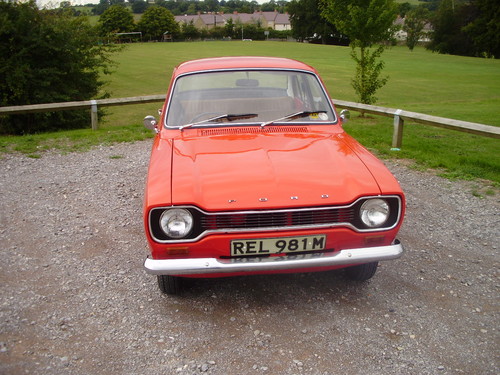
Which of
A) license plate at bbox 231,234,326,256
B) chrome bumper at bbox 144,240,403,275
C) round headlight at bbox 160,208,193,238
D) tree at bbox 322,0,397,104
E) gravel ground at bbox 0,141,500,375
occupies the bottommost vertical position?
gravel ground at bbox 0,141,500,375

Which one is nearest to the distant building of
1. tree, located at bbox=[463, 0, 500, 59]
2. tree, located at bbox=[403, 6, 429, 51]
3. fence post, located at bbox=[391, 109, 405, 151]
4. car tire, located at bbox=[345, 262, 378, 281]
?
tree, located at bbox=[403, 6, 429, 51]

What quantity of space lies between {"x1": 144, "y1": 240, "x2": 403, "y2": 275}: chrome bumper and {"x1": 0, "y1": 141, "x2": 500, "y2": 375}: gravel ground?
496mm

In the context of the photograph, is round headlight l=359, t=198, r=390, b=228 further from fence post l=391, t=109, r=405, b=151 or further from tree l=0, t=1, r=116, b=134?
tree l=0, t=1, r=116, b=134

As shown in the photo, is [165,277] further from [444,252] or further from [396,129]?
[396,129]

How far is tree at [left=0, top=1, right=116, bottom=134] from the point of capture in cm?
1113

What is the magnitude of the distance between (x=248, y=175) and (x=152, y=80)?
2639 cm

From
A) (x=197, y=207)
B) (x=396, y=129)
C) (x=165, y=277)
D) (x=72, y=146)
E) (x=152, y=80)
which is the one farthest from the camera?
(x=152, y=80)

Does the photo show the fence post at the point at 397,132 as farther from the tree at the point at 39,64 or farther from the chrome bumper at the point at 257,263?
the tree at the point at 39,64

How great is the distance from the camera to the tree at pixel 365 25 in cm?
1144

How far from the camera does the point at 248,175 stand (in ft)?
11.1

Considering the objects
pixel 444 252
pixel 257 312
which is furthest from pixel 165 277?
pixel 444 252

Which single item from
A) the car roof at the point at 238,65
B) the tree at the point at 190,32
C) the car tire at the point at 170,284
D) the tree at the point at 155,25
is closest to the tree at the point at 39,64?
the car roof at the point at 238,65

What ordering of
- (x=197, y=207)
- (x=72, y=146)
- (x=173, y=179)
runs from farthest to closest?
(x=72, y=146) < (x=173, y=179) < (x=197, y=207)

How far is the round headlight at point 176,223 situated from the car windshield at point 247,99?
4.62 feet
